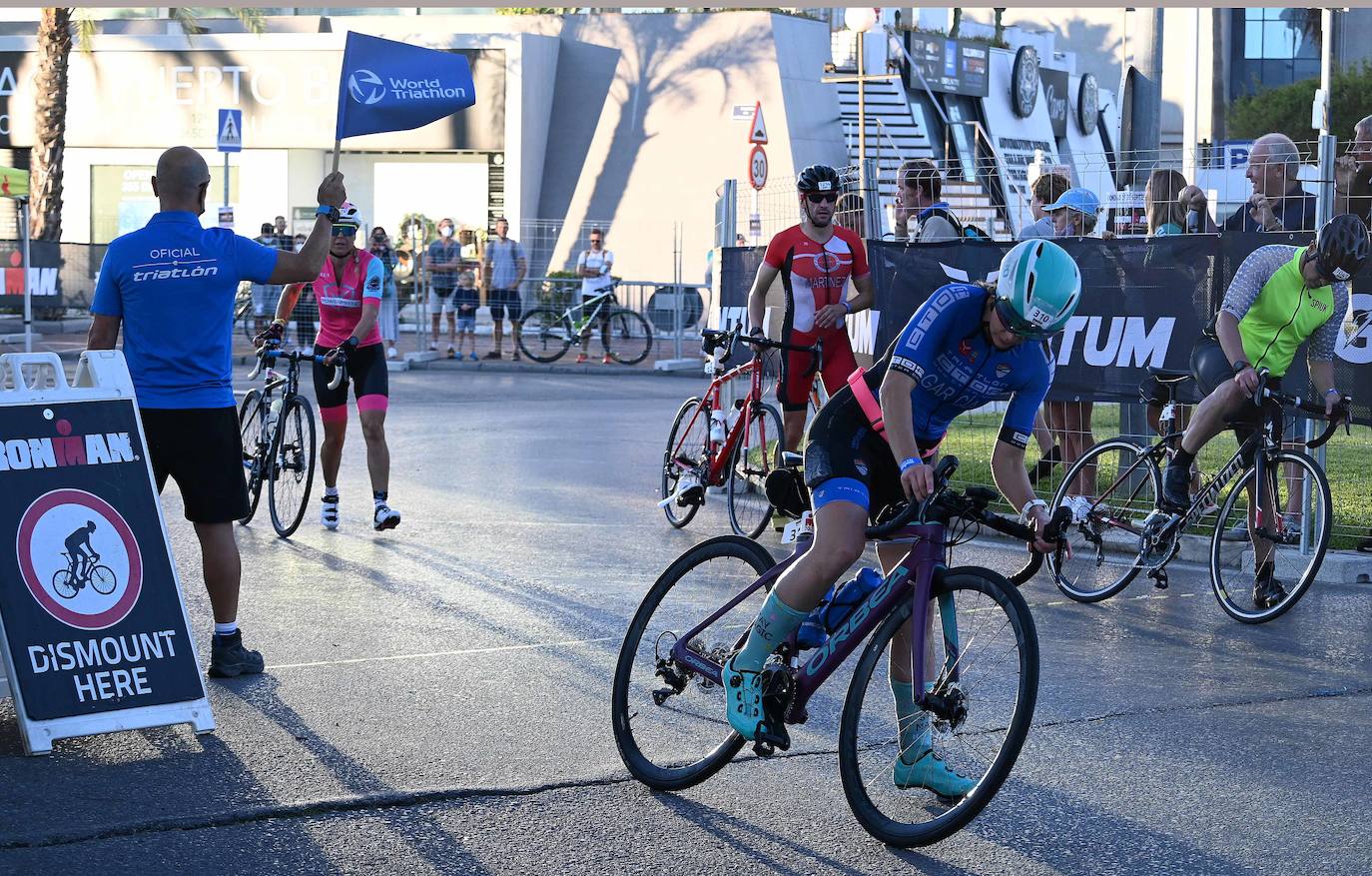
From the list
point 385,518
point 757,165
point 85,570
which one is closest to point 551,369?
point 757,165

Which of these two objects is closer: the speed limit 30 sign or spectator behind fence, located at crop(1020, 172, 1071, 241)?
spectator behind fence, located at crop(1020, 172, 1071, 241)

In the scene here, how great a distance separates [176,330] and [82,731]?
5.59ft

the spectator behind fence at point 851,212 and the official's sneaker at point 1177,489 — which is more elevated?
the spectator behind fence at point 851,212

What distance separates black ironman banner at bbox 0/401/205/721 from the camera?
18.7 ft

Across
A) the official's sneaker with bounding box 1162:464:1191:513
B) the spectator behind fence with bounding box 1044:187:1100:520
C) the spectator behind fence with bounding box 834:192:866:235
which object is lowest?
the official's sneaker with bounding box 1162:464:1191:513

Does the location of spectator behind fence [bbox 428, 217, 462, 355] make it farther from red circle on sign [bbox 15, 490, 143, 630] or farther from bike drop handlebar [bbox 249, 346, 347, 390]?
red circle on sign [bbox 15, 490, 143, 630]

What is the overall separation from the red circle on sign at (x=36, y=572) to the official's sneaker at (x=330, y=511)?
173 inches

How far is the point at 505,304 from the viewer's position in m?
25.1

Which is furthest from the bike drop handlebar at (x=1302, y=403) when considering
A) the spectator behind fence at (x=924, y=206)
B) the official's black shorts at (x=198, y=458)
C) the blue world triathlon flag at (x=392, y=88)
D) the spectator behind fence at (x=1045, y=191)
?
the official's black shorts at (x=198, y=458)

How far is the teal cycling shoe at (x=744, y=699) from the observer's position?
505 cm

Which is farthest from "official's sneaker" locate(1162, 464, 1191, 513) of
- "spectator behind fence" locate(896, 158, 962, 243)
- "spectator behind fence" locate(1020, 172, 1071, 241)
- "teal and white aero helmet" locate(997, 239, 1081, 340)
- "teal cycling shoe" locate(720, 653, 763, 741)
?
"teal cycling shoe" locate(720, 653, 763, 741)

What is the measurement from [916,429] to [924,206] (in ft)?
21.1

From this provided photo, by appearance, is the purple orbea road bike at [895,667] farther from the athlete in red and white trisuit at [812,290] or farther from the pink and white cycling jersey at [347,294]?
the pink and white cycling jersey at [347,294]

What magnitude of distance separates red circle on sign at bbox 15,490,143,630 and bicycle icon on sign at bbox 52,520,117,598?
0.05 meters
